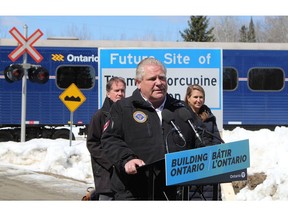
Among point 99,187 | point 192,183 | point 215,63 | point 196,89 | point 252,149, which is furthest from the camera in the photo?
point 252,149

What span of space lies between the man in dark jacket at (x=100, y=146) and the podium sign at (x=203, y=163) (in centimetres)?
152

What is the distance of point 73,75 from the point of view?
20156 mm

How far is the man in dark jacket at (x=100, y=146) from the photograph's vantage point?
5.37m

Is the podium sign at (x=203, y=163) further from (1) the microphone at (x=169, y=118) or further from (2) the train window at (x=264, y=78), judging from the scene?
(2) the train window at (x=264, y=78)

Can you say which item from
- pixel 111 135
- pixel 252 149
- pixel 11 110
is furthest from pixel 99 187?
pixel 11 110

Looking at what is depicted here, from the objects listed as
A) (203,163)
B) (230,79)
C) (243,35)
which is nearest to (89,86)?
(230,79)

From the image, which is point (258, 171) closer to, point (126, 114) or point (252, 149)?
point (252, 149)

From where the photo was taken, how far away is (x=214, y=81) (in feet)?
36.3

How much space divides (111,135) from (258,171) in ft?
26.6

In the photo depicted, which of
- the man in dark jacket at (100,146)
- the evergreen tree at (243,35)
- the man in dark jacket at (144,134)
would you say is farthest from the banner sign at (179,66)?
the evergreen tree at (243,35)

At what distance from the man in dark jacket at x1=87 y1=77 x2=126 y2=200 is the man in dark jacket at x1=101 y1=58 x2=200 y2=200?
102 cm

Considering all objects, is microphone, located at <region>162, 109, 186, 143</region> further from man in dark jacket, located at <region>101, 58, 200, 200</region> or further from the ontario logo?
the ontario logo

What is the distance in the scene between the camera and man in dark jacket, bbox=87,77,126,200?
5.37m

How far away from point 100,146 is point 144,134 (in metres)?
1.36
